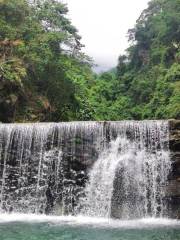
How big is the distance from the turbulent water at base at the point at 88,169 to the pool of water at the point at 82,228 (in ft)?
2.39

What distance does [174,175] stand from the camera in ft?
46.5

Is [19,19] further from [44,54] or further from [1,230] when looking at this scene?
[1,230]

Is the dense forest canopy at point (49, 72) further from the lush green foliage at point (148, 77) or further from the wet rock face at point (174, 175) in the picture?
the wet rock face at point (174, 175)

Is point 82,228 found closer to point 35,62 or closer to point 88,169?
point 88,169

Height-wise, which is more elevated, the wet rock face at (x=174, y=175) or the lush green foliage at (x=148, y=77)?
the lush green foliage at (x=148, y=77)

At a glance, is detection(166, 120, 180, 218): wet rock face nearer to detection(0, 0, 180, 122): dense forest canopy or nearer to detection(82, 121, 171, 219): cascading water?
detection(82, 121, 171, 219): cascading water

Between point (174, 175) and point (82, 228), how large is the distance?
3.74 meters

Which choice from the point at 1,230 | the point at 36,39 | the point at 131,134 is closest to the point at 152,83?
the point at 36,39

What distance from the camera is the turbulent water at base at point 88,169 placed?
1438 cm

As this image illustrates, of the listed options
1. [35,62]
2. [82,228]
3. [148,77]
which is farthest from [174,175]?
[148,77]

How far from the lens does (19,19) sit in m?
23.2

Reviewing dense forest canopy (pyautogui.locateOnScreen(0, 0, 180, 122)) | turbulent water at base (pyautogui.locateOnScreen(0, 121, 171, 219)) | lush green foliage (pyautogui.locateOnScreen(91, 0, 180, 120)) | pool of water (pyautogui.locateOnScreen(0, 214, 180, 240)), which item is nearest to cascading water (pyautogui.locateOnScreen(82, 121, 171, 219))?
turbulent water at base (pyautogui.locateOnScreen(0, 121, 171, 219))

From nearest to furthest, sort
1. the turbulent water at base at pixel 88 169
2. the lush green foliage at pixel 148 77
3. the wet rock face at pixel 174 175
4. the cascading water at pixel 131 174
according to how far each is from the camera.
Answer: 1. the wet rock face at pixel 174 175
2. the cascading water at pixel 131 174
3. the turbulent water at base at pixel 88 169
4. the lush green foliage at pixel 148 77

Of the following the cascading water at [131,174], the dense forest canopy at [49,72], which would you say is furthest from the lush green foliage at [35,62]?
the cascading water at [131,174]
